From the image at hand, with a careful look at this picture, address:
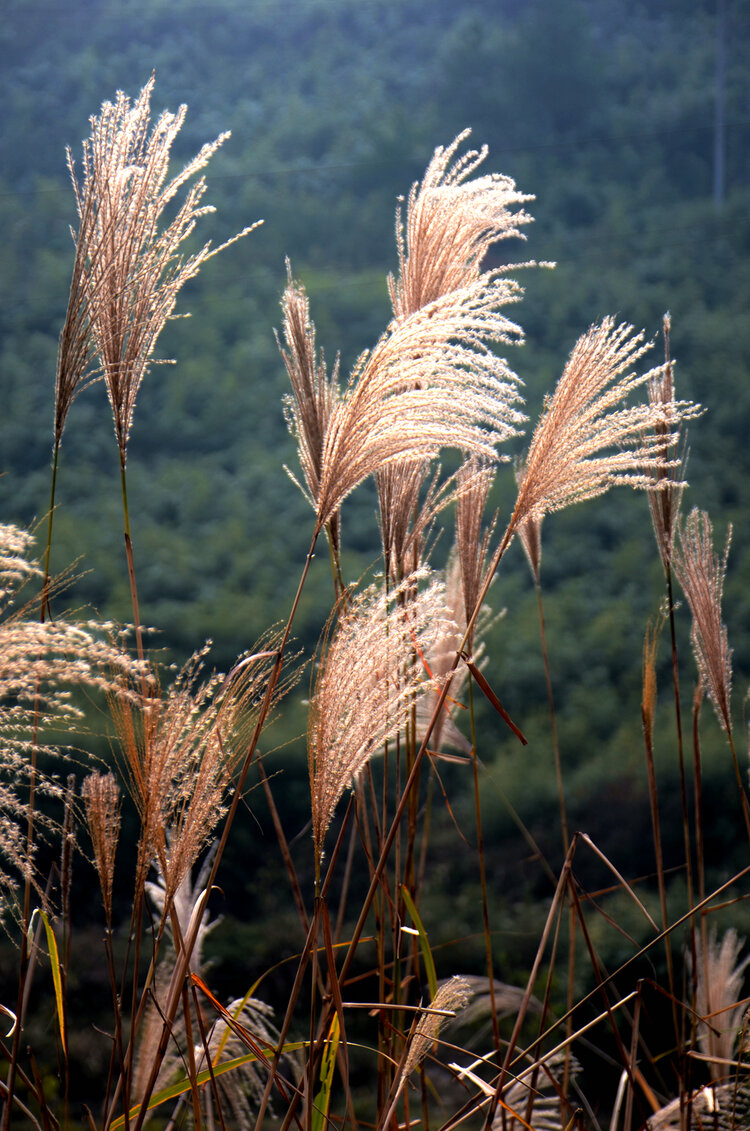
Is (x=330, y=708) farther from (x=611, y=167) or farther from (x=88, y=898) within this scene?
(x=611, y=167)

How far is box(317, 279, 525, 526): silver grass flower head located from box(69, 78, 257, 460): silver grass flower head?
0.66 feet

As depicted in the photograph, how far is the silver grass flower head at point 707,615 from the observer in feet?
3.73

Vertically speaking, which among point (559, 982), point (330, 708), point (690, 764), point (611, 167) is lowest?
point (559, 982)

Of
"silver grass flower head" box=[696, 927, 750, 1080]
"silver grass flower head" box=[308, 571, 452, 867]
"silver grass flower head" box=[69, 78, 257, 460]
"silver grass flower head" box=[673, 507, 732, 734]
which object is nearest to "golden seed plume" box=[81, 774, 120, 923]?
"silver grass flower head" box=[308, 571, 452, 867]

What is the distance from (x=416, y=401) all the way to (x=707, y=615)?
2.03 ft

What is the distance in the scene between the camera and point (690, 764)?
3.69 meters

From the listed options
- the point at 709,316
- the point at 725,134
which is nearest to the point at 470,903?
the point at 709,316

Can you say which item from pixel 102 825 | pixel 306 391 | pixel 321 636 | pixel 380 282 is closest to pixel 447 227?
pixel 306 391

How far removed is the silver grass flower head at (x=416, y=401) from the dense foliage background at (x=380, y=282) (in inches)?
114

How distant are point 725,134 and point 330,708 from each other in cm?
599

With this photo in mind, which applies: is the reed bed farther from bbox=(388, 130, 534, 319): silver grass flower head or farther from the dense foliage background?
the dense foliage background

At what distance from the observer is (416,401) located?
2.48 ft

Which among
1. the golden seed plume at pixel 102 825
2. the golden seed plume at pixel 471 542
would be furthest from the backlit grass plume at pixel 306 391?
the golden seed plume at pixel 102 825

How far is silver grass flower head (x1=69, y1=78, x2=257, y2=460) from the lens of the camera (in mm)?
825
